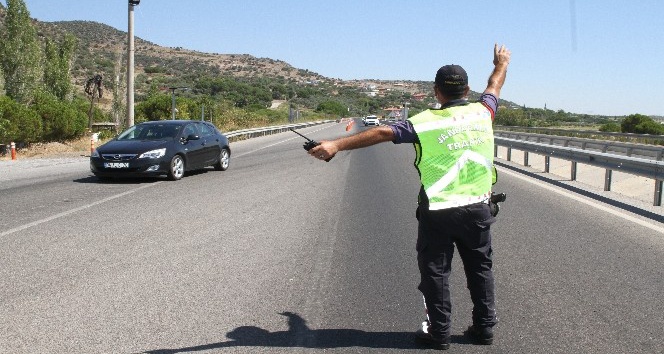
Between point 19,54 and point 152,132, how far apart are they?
25.3 metres

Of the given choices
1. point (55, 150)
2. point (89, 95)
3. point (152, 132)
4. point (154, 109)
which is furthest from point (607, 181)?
point (89, 95)

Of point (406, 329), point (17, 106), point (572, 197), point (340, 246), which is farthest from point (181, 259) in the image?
point (17, 106)

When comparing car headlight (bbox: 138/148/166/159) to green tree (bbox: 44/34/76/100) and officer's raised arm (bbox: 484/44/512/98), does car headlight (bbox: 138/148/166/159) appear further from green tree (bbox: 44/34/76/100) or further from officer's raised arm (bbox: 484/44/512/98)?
green tree (bbox: 44/34/76/100)

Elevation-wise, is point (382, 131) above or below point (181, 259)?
above

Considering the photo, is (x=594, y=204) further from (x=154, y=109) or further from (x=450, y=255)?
(x=154, y=109)

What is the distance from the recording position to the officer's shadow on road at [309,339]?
441 centimetres

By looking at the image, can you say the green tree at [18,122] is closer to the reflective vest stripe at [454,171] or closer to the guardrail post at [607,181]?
the guardrail post at [607,181]

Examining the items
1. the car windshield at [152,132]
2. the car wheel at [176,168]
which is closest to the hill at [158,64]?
the car windshield at [152,132]

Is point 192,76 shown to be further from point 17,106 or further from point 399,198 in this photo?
point 399,198

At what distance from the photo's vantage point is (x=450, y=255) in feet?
14.3

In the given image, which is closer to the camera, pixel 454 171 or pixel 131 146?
pixel 454 171

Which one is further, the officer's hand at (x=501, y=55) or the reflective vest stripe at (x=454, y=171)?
the officer's hand at (x=501, y=55)

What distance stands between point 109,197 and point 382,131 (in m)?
8.93

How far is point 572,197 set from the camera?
39.7 ft
